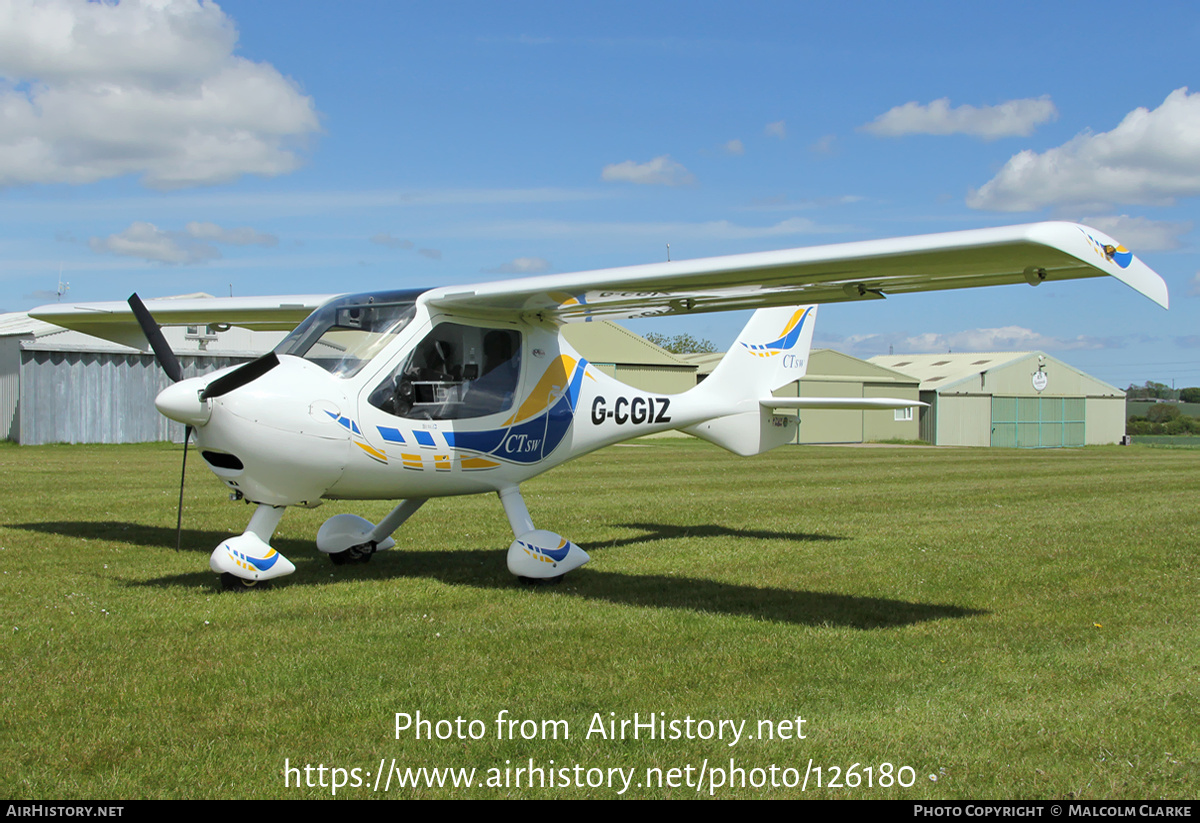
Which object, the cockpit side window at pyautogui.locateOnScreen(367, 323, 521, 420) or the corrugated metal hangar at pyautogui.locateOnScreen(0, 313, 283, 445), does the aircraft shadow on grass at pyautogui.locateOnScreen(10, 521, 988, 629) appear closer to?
the cockpit side window at pyautogui.locateOnScreen(367, 323, 521, 420)

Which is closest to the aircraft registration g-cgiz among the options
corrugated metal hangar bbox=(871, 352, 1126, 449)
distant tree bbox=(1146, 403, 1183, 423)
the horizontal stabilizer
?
the horizontal stabilizer

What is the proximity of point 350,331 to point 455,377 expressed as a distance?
3.35ft

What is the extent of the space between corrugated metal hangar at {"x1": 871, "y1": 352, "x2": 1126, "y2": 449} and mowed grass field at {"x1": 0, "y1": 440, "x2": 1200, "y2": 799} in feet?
138

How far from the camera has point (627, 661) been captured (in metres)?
5.96

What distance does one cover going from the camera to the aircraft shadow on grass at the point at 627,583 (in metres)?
7.40

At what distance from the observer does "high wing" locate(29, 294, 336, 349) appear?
11.1 m

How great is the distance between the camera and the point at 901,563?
9.80 metres

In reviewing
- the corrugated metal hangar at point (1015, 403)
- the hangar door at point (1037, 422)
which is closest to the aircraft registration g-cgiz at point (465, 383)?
the corrugated metal hangar at point (1015, 403)

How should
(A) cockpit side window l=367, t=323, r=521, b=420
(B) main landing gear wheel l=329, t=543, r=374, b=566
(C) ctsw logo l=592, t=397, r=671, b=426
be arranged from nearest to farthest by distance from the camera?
(A) cockpit side window l=367, t=323, r=521, b=420 → (B) main landing gear wheel l=329, t=543, r=374, b=566 → (C) ctsw logo l=592, t=397, r=671, b=426

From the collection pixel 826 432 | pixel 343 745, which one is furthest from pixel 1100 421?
pixel 343 745

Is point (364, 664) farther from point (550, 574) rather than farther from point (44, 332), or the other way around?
point (44, 332)

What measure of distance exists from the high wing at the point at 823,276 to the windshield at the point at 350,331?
0.34 meters

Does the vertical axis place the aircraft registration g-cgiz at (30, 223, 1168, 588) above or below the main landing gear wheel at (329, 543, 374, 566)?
above

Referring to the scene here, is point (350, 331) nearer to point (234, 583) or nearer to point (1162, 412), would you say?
point (234, 583)
